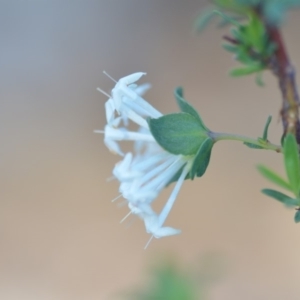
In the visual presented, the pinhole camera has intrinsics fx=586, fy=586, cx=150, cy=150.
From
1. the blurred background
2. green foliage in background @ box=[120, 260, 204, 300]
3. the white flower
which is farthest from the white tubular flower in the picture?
the blurred background

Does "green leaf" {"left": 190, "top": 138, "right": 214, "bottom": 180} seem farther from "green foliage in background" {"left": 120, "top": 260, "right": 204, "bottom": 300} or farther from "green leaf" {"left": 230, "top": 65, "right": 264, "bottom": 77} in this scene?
"green foliage in background" {"left": 120, "top": 260, "right": 204, "bottom": 300}

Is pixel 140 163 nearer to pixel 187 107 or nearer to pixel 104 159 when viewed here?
pixel 187 107

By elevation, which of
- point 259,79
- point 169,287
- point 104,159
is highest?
point 104,159

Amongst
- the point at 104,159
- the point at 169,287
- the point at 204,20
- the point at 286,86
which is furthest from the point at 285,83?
the point at 104,159

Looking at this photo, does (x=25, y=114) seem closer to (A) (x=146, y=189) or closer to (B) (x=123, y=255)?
(B) (x=123, y=255)

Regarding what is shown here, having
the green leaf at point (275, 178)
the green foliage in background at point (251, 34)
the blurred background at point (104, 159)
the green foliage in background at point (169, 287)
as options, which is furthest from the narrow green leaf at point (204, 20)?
the blurred background at point (104, 159)
